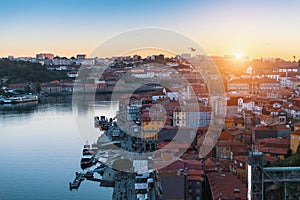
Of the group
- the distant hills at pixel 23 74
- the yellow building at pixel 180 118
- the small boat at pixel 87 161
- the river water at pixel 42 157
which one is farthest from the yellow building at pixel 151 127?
the distant hills at pixel 23 74

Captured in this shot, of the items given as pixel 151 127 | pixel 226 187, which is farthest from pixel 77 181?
pixel 226 187

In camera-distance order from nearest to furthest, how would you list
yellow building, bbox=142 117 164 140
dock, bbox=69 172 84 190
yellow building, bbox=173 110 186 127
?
dock, bbox=69 172 84 190, yellow building, bbox=142 117 164 140, yellow building, bbox=173 110 186 127

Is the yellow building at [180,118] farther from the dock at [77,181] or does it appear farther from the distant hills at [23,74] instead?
the distant hills at [23,74]

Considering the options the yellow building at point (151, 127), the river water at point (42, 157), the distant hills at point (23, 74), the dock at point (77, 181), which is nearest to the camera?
the river water at point (42, 157)

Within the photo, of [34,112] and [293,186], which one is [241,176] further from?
[34,112]

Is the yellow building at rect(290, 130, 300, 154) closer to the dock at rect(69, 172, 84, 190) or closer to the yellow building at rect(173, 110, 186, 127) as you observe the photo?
the dock at rect(69, 172, 84, 190)

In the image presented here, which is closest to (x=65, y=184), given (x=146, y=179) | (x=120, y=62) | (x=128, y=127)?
(x=146, y=179)

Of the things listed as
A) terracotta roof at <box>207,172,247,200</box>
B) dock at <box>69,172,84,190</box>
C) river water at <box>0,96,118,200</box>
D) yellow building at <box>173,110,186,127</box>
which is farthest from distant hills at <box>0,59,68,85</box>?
terracotta roof at <box>207,172,247,200</box>

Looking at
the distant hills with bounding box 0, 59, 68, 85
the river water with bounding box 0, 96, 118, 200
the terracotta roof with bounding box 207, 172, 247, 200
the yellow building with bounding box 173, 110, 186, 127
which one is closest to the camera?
the terracotta roof with bounding box 207, 172, 247, 200

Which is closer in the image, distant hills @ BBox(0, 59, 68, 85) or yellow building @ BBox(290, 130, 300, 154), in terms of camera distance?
yellow building @ BBox(290, 130, 300, 154)
